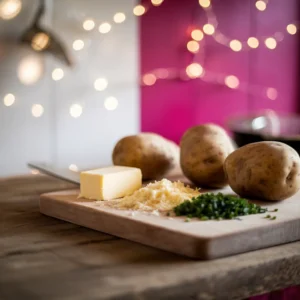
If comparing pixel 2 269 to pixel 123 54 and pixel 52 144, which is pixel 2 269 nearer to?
pixel 52 144

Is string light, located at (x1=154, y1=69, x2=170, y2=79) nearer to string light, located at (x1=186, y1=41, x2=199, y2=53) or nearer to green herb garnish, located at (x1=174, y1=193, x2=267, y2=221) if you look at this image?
string light, located at (x1=186, y1=41, x2=199, y2=53)

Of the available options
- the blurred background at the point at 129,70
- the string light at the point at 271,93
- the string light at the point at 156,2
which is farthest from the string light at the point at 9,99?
the string light at the point at 271,93

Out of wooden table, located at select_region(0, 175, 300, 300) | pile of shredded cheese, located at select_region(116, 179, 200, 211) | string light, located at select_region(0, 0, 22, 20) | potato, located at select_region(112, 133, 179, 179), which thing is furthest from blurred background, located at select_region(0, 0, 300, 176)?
wooden table, located at select_region(0, 175, 300, 300)

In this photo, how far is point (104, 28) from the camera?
243cm

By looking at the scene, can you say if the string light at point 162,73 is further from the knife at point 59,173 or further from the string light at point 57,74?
the knife at point 59,173

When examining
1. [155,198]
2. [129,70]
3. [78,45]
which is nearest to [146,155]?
[155,198]

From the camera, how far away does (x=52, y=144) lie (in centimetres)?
233

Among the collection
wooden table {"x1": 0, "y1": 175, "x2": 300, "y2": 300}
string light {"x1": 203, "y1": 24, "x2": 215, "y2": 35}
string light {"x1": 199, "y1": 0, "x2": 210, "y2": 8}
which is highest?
string light {"x1": 199, "y1": 0, "x2": 210, "y2": 8}

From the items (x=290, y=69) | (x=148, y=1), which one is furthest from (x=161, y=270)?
(x=290, y=69)

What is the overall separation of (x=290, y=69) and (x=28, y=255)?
9.02ft

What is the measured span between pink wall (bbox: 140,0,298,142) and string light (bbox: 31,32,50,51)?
0.54 metres

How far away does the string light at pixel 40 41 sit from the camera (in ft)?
7.28

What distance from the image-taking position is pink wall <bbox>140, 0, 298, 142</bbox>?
2.69 metres

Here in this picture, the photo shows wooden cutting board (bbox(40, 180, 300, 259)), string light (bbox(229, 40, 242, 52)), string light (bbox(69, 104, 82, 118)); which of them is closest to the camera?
wooden cutting board (bbox(40, 180, 300, 259))
